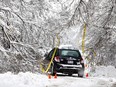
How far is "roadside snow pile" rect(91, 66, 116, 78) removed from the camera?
22.9m

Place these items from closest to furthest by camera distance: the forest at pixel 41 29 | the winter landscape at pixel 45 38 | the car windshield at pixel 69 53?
the winter landscape at pixel 45 38, the forest at pixel 41 29, the car windshield at pixel 69 53

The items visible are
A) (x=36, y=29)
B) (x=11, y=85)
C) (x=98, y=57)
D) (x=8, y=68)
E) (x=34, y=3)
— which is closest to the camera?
(x=11, y=85)

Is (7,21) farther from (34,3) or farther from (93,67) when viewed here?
(93,67)

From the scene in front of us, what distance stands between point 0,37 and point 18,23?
6.01ft

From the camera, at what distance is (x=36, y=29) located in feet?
63.7

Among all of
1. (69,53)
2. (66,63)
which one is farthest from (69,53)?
(66,63)

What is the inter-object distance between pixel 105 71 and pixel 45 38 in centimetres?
506

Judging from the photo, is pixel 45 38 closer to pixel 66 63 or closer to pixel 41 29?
pixel 41 29

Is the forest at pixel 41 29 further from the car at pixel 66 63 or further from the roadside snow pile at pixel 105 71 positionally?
the car at pixel 66 63

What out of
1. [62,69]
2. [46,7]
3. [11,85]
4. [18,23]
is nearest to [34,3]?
[46,7]

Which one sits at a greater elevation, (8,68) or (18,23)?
(18,23)

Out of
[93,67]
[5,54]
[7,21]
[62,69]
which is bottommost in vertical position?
[93,67]

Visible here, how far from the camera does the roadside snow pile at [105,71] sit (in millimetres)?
22866

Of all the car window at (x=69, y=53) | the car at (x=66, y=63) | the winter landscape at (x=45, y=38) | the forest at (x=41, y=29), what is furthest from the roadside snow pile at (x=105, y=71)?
the car at (x=66, y=63)
